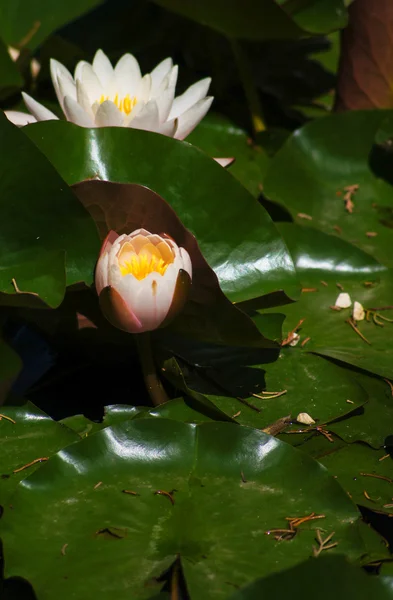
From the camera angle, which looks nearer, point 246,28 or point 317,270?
point 317,270

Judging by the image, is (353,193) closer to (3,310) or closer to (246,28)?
(246,28)

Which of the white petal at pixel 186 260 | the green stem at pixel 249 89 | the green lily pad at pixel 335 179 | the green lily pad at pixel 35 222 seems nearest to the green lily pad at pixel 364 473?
the white petal at pixel 186 260

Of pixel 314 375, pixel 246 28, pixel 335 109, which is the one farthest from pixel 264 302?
pixel 335 109

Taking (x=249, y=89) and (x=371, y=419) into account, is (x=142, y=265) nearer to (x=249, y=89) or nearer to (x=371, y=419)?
(x=371, y=419)

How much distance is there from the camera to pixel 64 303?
4.06 ft

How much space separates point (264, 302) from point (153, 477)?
342 millimetres

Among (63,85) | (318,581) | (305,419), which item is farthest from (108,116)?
(318,581)

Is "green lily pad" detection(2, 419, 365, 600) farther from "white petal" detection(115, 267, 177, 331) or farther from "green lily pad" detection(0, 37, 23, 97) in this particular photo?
"green lily pad" detection(0, 37, 23, 97)

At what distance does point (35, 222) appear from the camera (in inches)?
45.8

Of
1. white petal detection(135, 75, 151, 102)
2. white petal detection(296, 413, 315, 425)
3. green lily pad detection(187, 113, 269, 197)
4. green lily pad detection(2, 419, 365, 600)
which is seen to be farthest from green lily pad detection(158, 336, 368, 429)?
green lily pad detection(187, 113, 269, 197)

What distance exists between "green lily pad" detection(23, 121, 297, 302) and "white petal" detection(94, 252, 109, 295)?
0.22m

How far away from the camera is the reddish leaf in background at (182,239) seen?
111cm

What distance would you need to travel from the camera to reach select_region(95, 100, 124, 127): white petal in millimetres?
1250

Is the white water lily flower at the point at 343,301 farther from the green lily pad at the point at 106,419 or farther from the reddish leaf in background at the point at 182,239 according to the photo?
the green lily pad at the point at 106,419
